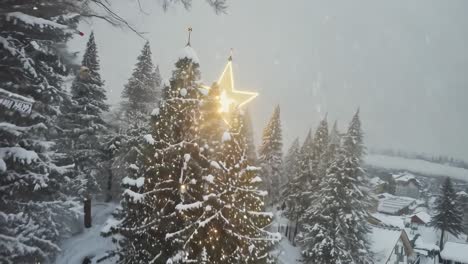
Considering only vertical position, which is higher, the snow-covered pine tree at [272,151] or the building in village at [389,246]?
the snow-covered pine tree at [272,151]

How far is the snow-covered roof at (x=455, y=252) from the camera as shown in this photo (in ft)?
163

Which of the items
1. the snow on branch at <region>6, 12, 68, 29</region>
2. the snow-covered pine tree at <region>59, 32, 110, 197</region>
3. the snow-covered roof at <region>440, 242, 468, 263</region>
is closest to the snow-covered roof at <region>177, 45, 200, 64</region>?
the snow on branch at <region>6, 12, 68, 29</region>

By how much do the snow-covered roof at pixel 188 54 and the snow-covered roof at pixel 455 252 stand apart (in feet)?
169

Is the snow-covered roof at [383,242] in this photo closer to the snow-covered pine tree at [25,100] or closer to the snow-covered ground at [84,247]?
the snow-covered ground at [84,247]

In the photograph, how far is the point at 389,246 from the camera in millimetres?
35812

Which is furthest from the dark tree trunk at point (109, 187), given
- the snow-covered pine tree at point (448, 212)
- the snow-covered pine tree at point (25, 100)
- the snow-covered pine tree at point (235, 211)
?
the snow-covered pine tree at point (448, 212)

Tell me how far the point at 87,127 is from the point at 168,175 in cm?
1930

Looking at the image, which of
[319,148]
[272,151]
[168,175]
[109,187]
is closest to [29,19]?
[168,175]

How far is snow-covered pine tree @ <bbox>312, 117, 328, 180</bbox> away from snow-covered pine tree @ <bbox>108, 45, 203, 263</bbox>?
95.6ft

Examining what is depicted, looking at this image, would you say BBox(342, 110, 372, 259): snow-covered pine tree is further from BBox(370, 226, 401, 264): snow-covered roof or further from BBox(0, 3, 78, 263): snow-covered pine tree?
BBox(0, 3, 78, 263): snow-covered pine tree

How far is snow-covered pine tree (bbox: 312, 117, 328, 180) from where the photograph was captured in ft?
138

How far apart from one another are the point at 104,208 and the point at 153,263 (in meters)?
23.5

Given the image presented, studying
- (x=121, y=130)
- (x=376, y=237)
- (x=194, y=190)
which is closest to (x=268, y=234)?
(x=194, y=190)

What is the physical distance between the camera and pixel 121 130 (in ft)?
109
